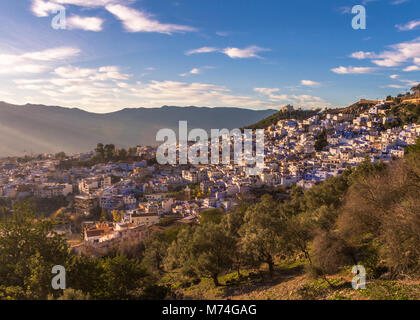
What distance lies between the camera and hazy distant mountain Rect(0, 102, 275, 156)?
92.6 meters

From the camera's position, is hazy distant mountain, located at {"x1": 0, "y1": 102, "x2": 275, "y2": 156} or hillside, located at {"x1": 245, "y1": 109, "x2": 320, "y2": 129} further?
hazy distant mountain, located at {"x1": 0, "y1": 102, "x2": 275, "y2": 156}

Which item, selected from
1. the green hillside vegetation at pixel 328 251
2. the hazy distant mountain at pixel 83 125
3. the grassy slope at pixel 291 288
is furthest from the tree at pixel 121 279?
the hazy distant mountain at pixel 83 125

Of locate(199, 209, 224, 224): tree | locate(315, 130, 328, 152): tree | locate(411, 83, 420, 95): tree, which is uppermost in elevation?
locate(411, 83, 420, 95): tree

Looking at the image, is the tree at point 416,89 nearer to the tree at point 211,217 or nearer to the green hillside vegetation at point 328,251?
the tree at point 211,217

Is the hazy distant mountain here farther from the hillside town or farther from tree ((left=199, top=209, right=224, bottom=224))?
tree ((left=199, top=209, right=224, bottom=224))

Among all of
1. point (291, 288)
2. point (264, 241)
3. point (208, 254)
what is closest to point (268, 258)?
point (264, 241)

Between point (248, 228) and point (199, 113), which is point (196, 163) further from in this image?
point (199, 113)

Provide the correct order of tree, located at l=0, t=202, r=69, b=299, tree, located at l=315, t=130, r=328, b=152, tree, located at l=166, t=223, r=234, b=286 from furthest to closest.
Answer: tree, located at l=315, t=130, r=328, b=152
tree, located at l=166, t=223, r=234, b=286
tree, located at l=0, t=202, r=69, b=299

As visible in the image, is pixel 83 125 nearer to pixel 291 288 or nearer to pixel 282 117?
pixel 282 117

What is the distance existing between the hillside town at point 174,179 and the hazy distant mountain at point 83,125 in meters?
33.8

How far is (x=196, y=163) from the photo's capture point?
55.9 metres

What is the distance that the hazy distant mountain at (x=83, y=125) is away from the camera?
92.6 meters

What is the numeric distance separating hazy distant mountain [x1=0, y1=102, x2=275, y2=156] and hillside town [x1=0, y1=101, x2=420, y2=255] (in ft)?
111

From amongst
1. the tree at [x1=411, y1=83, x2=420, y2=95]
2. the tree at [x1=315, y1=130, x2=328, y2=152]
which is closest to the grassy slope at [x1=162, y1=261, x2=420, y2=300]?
the tree at [x1=315, y1=130, x2=328, y2=152]
